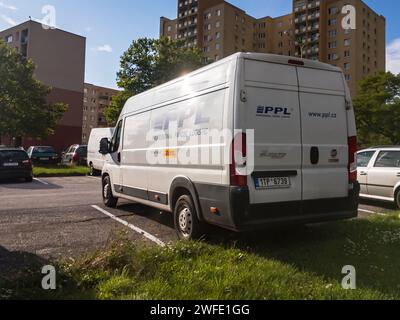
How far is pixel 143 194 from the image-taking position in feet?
24.2

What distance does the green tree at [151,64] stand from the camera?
30625mm

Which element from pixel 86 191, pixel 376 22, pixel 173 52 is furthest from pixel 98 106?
pixel 86 191

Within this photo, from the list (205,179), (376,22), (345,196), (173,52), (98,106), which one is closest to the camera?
(205,179)

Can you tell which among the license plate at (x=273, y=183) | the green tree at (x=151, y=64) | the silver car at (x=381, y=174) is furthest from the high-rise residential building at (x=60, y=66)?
the license plate at (x=273, y=183)

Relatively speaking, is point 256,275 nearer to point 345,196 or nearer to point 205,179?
point 205,179

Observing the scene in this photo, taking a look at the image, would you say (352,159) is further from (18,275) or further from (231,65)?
(18,275)

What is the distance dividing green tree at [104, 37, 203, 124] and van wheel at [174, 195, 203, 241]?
25.2m

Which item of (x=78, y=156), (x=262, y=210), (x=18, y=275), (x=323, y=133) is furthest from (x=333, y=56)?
(x=18, y=275)

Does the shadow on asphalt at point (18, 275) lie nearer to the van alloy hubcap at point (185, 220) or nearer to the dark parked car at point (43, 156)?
the van alloy hubcap at point (185, 220)

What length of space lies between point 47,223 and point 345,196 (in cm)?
522

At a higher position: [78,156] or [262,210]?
[78,156]

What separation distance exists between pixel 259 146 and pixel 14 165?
44.4 ft

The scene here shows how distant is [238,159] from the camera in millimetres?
4879

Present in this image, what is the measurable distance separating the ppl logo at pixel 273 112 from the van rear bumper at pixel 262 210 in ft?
3.43
